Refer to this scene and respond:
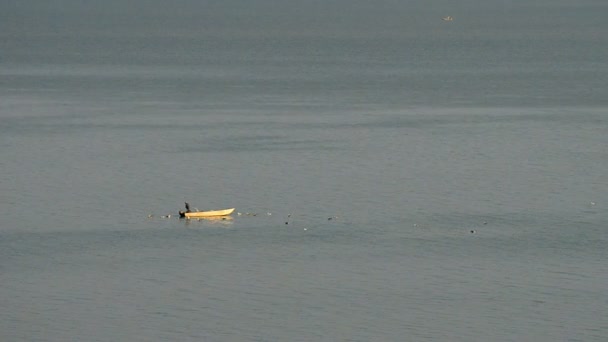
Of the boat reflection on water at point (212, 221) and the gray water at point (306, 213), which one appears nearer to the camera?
the gray water at point (306, 213)

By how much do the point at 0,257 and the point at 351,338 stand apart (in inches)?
703

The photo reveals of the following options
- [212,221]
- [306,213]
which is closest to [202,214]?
[212,221]

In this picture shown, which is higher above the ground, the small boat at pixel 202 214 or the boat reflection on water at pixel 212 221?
the small boat at pixel 202 214

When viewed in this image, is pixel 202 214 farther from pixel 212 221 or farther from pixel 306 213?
pixel 306 213

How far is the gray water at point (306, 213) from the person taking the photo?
174ft

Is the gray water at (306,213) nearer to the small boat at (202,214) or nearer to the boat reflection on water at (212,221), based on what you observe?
the boat reflection on water at (212,221)

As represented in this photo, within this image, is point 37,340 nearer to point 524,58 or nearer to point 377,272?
point 377,272

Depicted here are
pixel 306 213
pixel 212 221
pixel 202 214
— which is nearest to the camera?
pixel 212 221

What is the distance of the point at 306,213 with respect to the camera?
70.0 metres

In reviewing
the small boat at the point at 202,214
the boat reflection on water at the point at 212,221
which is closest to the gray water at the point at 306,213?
the boat reflection on water at the point at 212,221

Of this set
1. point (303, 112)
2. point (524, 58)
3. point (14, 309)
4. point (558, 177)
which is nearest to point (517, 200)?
point (558, 177)

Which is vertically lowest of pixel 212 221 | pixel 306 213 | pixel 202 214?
pixel 306 213

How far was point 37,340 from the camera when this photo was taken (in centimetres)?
5075

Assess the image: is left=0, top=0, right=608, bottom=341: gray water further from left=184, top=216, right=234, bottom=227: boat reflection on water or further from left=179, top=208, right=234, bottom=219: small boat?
left=179, top=208, right=234, bottom=219: small boat
